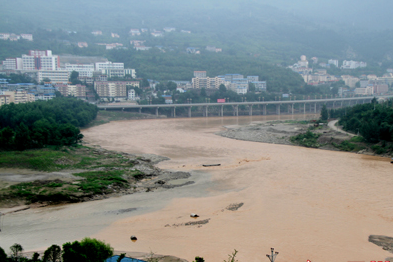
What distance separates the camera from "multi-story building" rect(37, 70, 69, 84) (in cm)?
6781

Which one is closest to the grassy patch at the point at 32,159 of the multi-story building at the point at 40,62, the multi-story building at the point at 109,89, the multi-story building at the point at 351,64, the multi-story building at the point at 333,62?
the multi-story building at the point at 109,89

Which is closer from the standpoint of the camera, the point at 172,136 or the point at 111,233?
the point at 111,233

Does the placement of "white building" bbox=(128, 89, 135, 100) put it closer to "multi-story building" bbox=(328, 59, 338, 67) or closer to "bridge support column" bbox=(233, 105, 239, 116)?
"bridge support column" bbox=(233, 105, 239, 116)

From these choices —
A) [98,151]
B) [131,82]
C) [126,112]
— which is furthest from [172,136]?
[131,82]

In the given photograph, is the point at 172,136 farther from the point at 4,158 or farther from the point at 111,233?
the point at 111,233

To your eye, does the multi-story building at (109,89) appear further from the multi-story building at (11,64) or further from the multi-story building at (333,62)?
the multi-story building at (333,62)

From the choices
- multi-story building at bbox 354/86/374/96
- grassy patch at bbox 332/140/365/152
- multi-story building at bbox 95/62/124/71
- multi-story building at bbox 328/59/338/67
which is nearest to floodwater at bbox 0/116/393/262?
grassy patch at bbox 332/140/365/152

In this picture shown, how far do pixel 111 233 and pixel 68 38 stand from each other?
113 meters

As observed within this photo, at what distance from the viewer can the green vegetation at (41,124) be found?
1947cm

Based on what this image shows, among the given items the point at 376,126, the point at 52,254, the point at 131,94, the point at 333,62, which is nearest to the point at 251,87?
the point at 131,94

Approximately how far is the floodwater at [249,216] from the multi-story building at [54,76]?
55247mm

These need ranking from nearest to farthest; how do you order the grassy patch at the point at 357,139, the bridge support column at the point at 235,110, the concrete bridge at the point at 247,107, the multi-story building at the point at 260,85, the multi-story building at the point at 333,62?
the grassy patch at the point at 357,139 < the concrete bridge at the point at 247,107 < the bridge support column at the point at 235,110 < the multi-story building at the point at 260,85 < the multi-story building at the point at 333,62

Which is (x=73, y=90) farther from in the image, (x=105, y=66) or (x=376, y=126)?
(x=376, y=126)

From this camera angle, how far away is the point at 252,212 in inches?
488
